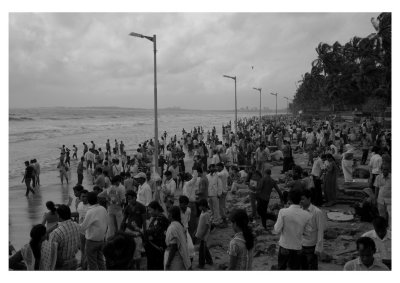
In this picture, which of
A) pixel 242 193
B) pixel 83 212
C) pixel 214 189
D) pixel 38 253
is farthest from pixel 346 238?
pixel 38 253

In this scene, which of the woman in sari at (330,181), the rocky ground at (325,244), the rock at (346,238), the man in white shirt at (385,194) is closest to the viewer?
the rocky ground at (325,244)

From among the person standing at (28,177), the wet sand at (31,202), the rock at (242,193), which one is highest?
the person standing at (28,177)

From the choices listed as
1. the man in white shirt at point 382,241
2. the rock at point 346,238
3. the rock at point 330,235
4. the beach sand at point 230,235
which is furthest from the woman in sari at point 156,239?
the rock at point 346,238

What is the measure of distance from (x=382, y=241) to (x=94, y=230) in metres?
4.23

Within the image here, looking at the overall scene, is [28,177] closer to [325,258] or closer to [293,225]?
[325,258]

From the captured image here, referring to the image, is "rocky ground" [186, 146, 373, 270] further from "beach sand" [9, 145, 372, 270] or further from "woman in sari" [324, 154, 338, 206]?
"woman in sari" [324, 154, 338, 206]

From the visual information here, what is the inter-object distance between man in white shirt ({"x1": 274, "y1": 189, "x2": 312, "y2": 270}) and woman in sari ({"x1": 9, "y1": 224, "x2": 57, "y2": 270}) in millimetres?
3032

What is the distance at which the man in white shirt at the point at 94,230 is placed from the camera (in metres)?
5.89

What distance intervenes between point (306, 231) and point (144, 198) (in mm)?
4111

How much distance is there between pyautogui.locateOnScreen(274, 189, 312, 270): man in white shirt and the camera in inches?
198

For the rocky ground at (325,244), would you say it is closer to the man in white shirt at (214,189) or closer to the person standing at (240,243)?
the man in white shirt at (214,189)

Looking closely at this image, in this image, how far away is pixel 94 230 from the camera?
591cm

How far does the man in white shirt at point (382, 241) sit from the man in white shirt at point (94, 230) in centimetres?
401

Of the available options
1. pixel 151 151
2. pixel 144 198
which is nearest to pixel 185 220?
pixel 144 198
